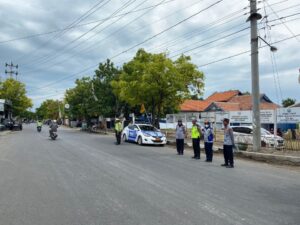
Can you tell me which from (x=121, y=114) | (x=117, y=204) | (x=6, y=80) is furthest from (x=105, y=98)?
(x=117, y=204)

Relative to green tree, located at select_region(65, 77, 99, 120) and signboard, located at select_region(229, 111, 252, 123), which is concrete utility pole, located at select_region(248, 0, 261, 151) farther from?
green tree, located at select_region(65, 77, 99, 120)

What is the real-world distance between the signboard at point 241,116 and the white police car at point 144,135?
451 cm

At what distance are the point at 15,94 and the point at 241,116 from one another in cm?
5136

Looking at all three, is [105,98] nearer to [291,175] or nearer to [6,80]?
[6,80]

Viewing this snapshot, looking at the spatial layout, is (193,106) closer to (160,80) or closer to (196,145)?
(160,80)

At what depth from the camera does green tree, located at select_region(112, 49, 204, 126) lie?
24906 mm

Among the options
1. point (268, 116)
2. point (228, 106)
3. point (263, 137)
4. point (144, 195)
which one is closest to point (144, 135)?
point (263, 137)

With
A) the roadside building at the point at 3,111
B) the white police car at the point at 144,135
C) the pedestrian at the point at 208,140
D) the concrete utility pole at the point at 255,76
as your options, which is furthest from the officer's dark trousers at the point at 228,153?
the roadside building at the point at 3,111

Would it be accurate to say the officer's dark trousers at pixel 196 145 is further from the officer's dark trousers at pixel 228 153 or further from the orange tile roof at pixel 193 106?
the orange tile roof at pixel 193 106

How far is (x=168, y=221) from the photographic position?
5438 mm

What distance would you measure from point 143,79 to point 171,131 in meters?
9.38

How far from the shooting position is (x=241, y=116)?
20641mm

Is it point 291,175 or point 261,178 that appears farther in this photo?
point 291,175

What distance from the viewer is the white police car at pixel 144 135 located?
70.7 ft
